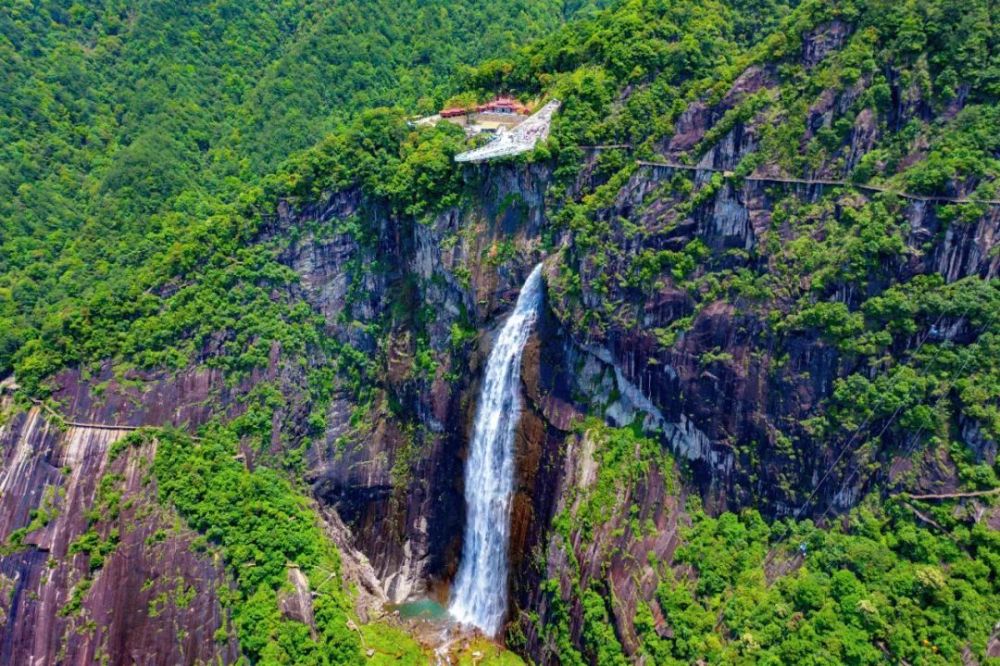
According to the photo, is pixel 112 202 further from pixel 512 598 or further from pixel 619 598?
pixel 619 598

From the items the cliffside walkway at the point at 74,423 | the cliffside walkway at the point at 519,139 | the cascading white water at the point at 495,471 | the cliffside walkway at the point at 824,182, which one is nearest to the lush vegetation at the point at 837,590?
the cascading white water at the point at 495,471

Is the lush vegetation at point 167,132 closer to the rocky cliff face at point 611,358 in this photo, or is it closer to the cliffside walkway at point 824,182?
the rocky cliff face at point 611,358

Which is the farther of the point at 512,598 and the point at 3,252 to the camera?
the point at 3,252

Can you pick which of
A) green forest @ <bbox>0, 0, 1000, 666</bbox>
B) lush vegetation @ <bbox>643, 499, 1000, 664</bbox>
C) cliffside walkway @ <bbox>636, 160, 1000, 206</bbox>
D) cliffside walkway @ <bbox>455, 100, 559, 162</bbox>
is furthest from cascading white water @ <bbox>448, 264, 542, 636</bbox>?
lush vegetation @ <bbox>643, 499, 1000, 664</bbox>

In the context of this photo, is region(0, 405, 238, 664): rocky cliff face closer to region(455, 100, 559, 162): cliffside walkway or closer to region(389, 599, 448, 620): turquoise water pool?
region(389, 599, 448, 620): turquoise water pool

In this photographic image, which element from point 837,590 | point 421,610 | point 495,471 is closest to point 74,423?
point 421,610

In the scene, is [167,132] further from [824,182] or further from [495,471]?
[824,182]

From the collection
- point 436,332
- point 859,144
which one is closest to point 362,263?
point 436,332
